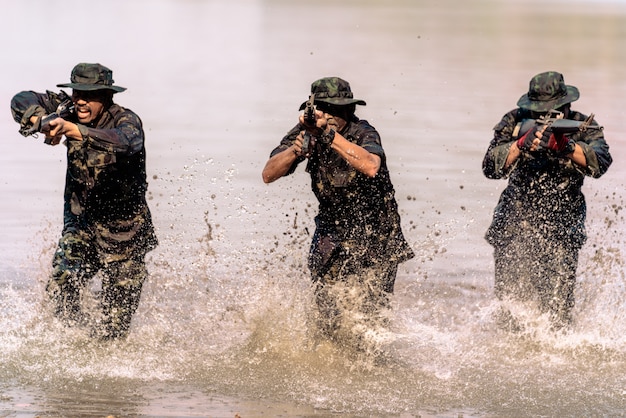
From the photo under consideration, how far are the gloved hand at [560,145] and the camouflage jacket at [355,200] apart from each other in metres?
0.95

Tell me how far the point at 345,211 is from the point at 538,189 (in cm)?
127

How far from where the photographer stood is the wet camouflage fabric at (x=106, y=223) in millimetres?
8695

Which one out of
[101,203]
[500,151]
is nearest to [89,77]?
[101,203]

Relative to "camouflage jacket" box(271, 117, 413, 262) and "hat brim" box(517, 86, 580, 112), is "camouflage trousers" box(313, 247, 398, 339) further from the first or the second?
"hat brim" box(517, 86, 580, 112)

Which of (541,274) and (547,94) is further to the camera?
(541,274)

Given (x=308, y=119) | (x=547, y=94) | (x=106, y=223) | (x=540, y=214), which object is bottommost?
(x=106, y=223)

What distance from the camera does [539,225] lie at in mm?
9289

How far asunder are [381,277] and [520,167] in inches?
46.0

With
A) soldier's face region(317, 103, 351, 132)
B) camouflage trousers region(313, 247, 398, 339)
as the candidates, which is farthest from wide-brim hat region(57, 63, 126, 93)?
camouflage trousers region(313, 247, 398, 339)

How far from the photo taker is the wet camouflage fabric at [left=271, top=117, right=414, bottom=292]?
8.63 m

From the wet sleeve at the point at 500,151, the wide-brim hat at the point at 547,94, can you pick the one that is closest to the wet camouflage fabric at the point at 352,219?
the wet sleeve at the point at 500,151

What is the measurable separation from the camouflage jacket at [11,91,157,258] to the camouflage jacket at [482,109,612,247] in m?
2.06

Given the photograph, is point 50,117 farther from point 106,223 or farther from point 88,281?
point 88,281

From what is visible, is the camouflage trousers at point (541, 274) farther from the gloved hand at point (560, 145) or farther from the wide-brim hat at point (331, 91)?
the wide-brim hat at point (331, 91)
